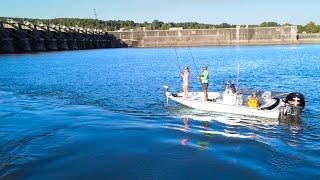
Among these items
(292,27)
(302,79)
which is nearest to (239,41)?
(292,27)

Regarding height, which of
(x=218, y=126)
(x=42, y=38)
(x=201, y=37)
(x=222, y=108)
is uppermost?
(x=42, y=38)

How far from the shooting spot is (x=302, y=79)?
41031 millimetres

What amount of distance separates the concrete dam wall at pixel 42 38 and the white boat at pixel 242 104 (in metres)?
78.7

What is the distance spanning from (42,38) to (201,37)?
8307 centimetres

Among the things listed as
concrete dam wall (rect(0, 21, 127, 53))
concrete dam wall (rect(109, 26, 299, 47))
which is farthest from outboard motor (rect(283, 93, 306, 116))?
concrete dam wall (rect(109, 26, 299, 47))

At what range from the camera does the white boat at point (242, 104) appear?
2009 centimetres

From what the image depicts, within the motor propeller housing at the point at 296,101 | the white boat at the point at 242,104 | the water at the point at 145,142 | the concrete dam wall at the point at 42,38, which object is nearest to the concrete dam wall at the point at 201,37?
the concrete dam wall at the point at 42,38

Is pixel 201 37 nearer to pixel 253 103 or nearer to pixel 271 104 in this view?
pixel 271 104

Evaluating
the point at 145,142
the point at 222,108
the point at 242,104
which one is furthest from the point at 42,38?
the point at 145,142

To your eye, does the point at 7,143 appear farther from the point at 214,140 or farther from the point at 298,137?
the point at 298,137

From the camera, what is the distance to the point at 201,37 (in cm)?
17988

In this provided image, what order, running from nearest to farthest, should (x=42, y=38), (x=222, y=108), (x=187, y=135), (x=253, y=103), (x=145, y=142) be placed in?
(x=145, y=142)
(x=187, y=135)
(x=253, y=103)
(x=222, y=108)
(x=42, y=38)

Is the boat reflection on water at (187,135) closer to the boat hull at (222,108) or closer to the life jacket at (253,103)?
the boat hull at (222,108)

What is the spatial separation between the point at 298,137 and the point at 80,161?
8.52m
